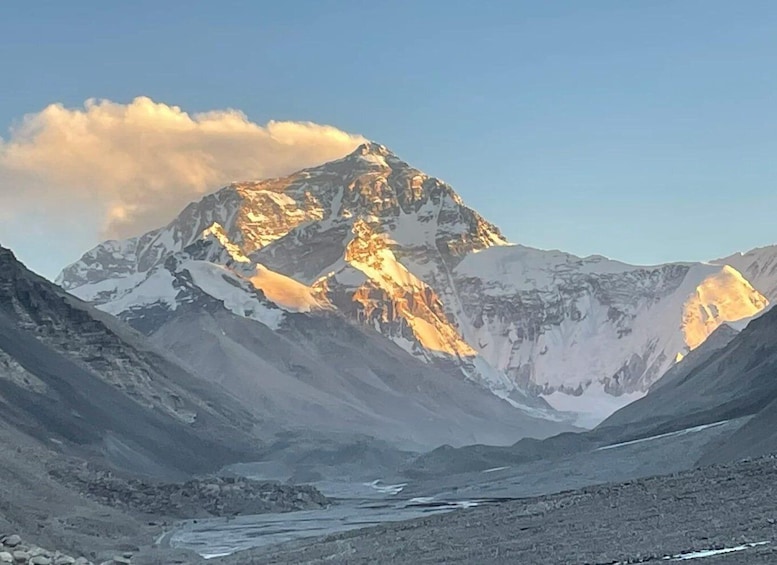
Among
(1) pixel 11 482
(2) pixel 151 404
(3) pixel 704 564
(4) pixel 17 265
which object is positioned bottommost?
(3) pixel 704 564

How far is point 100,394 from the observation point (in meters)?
116

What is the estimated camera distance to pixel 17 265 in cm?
12988

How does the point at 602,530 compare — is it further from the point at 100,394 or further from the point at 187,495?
the point at 100,394

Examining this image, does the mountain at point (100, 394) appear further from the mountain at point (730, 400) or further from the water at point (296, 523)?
the mountain at point (730, 400)

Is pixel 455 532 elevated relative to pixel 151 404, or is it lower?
lower

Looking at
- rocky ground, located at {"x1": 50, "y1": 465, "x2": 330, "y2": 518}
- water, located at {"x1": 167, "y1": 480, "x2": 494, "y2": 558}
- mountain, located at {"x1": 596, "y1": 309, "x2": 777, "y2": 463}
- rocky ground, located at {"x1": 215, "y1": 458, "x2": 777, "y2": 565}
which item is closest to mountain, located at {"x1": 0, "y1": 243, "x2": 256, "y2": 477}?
rocky ground, located at {"x1": 50, "y1": 465, "x2": 330, "y2": 518}

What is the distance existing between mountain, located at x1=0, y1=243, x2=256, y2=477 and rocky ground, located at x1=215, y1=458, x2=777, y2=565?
50.1 meters

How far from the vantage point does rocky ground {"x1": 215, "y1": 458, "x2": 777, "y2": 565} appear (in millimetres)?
28484

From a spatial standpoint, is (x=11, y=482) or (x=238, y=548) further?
(x=11, y=482)

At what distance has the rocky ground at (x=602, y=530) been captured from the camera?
93.5ft

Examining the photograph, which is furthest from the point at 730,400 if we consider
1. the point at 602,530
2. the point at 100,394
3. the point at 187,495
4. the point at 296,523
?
the point at 602,530

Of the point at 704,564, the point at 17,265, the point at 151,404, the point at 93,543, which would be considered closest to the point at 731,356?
the point at 151,404

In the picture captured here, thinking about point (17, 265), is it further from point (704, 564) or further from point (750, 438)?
point (704, 564)

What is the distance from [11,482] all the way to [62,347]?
67570mm
